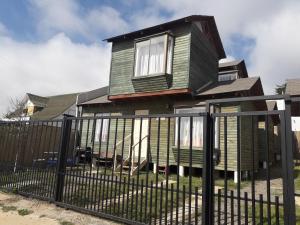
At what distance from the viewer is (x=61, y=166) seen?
7.04 meters

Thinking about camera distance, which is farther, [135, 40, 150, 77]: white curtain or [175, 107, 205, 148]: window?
[135, 40, 150, 77]: white curtain

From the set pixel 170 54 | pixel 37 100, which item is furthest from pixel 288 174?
pixel 37 100

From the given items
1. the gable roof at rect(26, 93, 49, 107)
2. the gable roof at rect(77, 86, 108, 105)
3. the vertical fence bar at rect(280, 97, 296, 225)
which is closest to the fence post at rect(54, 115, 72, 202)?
the vertical fence bar at rect(280, 97, 296, 225)

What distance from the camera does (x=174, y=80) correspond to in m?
13.5

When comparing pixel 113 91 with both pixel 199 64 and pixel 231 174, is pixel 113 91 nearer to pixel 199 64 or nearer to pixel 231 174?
pixel 199 64

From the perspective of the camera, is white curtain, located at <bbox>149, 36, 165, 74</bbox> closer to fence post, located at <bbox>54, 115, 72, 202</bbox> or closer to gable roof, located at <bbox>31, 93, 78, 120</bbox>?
fence post, located at <bbox>54, 115, 72, 202</bbox>

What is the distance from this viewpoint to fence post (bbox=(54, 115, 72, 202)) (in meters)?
6.87

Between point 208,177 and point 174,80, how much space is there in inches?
363

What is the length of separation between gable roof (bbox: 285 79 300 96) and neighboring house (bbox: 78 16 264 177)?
11.5 ft

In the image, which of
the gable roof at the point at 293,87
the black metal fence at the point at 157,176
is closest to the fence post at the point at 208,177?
the black metal fence at the point at 157,176

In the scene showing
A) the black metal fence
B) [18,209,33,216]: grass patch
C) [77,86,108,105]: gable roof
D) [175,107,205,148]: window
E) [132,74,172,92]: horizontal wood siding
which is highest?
[77,86,108,105]: gable roof

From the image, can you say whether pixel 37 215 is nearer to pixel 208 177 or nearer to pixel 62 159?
pixel 62 159

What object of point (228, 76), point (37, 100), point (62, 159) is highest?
point (37, 100)

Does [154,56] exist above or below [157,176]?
above
